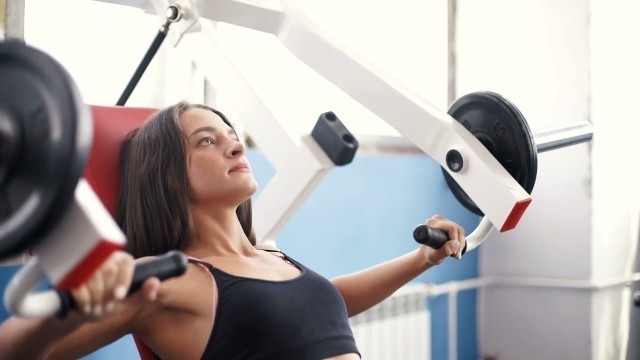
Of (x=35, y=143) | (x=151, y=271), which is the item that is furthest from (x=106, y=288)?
(x=35, y=143)

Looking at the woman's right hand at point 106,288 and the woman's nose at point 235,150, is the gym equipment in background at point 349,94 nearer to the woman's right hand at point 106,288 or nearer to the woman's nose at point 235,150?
the woman's nose at point 235,150

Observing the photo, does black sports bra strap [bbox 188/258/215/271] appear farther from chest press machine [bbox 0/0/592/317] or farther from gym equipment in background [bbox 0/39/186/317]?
gym equipment in background [bbox 0/39/186/317]

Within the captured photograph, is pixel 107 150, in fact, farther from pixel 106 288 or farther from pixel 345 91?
pixel 106 288

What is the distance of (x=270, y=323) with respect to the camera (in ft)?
4.04

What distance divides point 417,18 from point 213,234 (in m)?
1.92

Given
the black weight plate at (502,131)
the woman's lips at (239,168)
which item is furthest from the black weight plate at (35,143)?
the black weight plate at (502,131)

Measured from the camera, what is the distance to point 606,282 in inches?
114

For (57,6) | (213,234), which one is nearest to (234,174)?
(213,234)

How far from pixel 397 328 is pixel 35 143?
6.51 feet

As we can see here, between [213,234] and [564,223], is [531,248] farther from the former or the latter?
[213,234]

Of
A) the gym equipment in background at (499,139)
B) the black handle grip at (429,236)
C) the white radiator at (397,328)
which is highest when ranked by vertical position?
the gym equipment in background at (499,139)

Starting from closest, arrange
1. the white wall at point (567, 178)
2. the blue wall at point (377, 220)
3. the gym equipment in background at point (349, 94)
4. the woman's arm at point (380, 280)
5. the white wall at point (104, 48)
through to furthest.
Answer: the gym equipment in background at point (349, 94), the woman's arm at point (380, 280), the white wall at point (104, 48), the blue wall at point (377, 220), the white wall at point (567, 178)

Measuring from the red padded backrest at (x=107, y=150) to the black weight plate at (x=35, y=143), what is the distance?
25.8 inches

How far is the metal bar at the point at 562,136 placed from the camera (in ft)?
4.64
